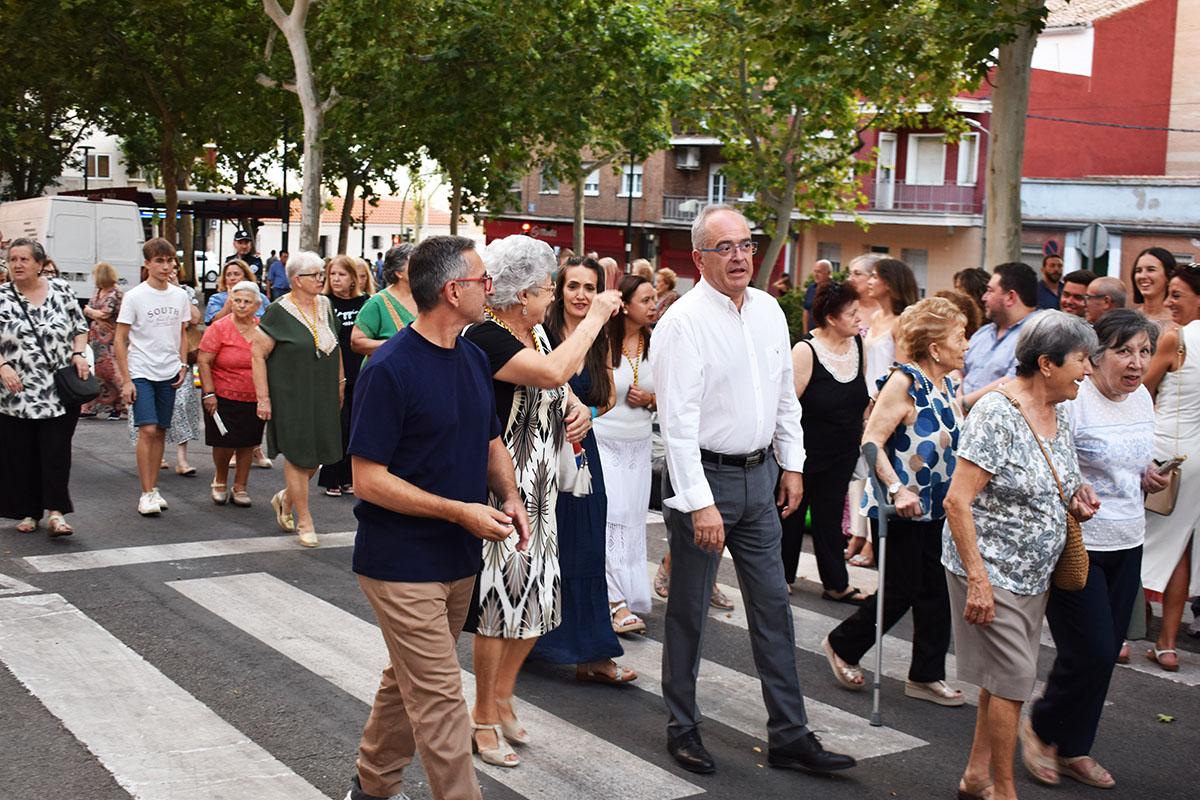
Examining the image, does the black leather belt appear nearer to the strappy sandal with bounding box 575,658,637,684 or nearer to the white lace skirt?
the strappy sandal with bounding box 575,658,637,684

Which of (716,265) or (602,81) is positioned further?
(602,81)

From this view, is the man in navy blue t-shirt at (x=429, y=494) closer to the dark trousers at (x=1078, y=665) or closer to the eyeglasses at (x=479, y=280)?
the eyeglasses at (x=479, y=280)

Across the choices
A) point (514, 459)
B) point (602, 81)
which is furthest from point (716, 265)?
point (602, 81)

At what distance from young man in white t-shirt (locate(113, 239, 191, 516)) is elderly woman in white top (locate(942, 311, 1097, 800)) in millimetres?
6738

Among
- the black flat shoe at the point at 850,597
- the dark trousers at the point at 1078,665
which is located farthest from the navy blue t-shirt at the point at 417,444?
the black flat shoe at the point at 850,597

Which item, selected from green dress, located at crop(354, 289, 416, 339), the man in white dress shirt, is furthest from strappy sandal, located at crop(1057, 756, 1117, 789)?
green dress, located at crop(354, 289, 416, 339)

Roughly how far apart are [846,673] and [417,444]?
3.01 metres

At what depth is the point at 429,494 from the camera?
389cm

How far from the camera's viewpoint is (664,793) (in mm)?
4719

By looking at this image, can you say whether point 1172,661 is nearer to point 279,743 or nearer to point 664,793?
point 664,793

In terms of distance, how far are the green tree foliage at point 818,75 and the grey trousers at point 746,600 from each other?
960 cm

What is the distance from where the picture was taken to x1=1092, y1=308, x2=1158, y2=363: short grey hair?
5234mm

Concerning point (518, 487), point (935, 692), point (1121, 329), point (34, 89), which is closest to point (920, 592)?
point (935, 692)

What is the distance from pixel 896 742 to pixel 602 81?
70.6 ft
